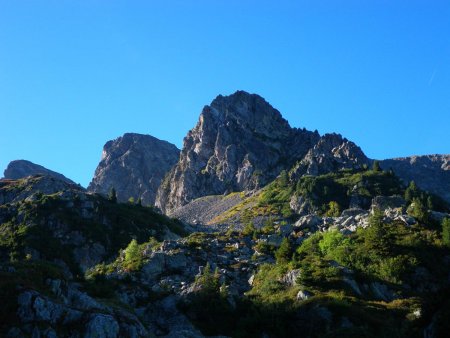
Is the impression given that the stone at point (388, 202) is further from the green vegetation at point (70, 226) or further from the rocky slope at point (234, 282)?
Answer: the green vegetation at point (70, 226)

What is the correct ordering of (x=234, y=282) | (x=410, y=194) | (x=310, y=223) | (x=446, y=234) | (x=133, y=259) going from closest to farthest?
(x=234, y=282) < (x=133, y=259) < (x=446, y=234) < (x=310, y=223) < (x=410, y=194)

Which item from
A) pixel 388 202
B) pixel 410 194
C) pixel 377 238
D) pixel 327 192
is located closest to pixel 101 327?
pixel 377 238

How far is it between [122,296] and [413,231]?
45.3 metres

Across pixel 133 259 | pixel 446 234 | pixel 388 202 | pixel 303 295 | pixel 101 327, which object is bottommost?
pixel 101 327

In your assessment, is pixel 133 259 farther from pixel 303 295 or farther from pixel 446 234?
pixel 446 234

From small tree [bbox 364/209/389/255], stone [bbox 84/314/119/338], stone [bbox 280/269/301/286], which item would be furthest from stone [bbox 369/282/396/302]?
stone [bbox 84/314/119/338]

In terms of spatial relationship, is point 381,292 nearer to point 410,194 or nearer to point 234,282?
point 234,282

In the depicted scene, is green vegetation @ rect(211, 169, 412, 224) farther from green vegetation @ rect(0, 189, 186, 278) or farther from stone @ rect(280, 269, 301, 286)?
stone @ rect(280, 269, 301, 286)

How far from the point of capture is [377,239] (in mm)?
69812

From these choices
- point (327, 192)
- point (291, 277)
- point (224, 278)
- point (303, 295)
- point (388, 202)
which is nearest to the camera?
point (303, 295)

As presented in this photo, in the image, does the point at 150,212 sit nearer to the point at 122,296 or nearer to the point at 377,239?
the point at 377,239

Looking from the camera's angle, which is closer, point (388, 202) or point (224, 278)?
point (224, 278)

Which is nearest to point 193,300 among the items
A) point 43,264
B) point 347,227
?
point 43,264

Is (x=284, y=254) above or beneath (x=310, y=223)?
beneath
